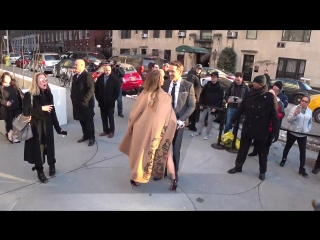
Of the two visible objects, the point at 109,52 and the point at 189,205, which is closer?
the point at 189,205

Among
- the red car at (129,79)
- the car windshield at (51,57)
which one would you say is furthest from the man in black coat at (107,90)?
the car windshield at (51,57)

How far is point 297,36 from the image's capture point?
2039 centimetres

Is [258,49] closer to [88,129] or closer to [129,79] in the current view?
[129,79]

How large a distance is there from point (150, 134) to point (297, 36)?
21.4 m

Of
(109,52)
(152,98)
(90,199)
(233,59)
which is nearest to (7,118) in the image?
(90,199)

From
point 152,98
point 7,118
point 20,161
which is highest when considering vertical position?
point 152,98

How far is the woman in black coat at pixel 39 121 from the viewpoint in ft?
11.7

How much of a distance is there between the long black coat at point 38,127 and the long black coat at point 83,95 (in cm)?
128

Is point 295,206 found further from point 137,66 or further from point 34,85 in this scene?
point 137,66

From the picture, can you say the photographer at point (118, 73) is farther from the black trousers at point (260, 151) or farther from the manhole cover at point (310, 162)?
the manhole cover at point (310, 162)

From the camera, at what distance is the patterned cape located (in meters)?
3.19

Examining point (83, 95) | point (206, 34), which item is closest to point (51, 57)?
point (206, 34)

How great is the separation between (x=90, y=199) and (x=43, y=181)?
90cm

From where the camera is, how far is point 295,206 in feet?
11.6
